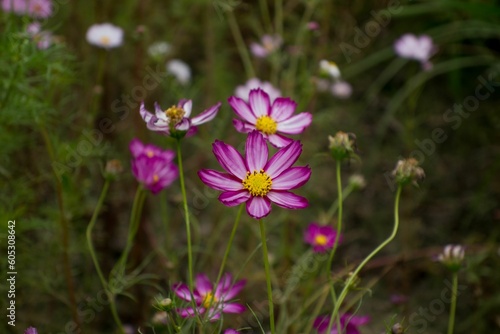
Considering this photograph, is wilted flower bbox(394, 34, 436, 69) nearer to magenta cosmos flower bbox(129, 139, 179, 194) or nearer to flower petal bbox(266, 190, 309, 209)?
magenta cosmos flower bbox(129, 139, 179, 194)

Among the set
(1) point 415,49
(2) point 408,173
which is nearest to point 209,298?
(2) point 408,173

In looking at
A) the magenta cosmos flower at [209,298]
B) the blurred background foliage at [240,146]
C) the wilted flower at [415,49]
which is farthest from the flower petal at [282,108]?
the wilted flower at [415,49]

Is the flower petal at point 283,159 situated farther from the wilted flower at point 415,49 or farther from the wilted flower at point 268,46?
the wilted flower at point 415,49

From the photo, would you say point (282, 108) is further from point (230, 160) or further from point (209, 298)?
point (209, 298)

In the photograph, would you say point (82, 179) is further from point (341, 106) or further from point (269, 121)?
point (341, 106)

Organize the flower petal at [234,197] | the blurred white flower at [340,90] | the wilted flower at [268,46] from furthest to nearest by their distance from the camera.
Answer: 1. the blurred white flower at [340,90]
2. the wilted flower at [268,46]
3. the flower petal at [234,197]
